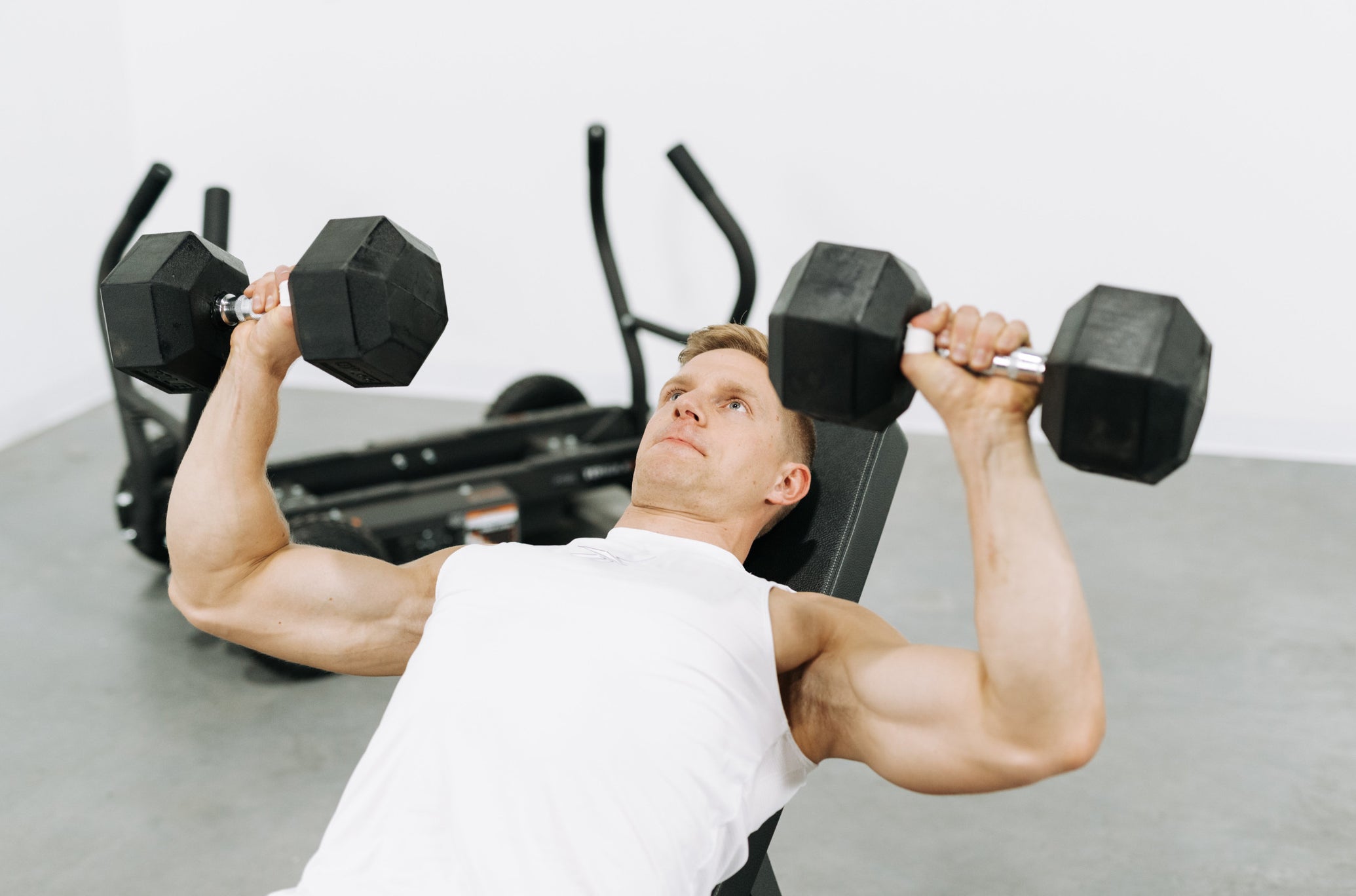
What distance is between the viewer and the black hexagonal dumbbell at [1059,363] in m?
1.14

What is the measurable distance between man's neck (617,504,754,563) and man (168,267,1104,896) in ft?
0.15

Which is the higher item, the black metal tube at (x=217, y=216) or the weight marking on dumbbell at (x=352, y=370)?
the weight marking on dumbbell at (x=352, y=370)

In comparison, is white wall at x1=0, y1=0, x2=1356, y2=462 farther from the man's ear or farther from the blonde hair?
the man's ear

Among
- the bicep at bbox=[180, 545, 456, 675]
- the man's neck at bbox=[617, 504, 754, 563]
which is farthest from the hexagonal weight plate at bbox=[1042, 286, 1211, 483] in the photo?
the bicep at bbox=[180, 545, 456, 675]

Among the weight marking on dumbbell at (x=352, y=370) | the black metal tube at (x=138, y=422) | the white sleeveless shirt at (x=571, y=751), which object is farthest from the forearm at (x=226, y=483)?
the black metal tube at (x=138, y=422)

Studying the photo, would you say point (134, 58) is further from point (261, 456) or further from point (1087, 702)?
point (1087, 702)

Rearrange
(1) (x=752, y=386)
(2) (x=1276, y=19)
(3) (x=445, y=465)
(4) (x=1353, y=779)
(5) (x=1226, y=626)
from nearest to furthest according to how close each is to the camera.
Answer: (1) (x=752, y=386), (4) (x=1353, y=779), (5) (x=1226, y=626), (3) (x=445, y=465), (2) (x=1276, y=19)

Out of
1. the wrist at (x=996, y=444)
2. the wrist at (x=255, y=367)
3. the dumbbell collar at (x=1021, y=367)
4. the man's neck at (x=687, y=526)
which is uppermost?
the dumbbell collar at (x=1021, y=367)

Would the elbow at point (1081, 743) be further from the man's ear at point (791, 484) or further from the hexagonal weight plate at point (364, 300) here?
the hexagonal weight plate at point (364, 300)

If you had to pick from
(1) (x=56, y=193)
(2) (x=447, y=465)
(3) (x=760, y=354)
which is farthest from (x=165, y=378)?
(1) (x=56, y=193)

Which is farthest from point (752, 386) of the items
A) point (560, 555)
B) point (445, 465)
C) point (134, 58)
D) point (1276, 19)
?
point (134, 58)

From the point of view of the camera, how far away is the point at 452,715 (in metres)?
1.38

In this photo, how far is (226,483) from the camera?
162 centimetres

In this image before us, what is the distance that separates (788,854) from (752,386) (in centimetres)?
92
